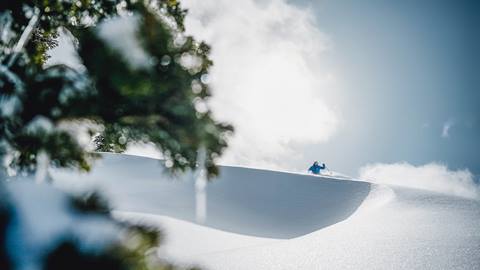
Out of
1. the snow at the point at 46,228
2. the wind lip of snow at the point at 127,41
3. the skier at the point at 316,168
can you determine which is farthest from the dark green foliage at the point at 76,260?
the skier at the point at 316,168

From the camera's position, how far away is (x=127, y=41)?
43.2 inches

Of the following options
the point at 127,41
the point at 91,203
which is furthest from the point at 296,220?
the point at 127,41

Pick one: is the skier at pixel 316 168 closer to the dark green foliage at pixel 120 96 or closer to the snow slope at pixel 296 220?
the snow slope at pixel 296 220

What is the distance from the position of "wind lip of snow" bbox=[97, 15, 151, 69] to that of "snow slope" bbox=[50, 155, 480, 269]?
581 millimetres

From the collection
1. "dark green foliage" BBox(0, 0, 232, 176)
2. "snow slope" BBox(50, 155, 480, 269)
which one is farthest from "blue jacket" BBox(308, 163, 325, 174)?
"dark green foliage" BBox(0, 0, 232, 176)

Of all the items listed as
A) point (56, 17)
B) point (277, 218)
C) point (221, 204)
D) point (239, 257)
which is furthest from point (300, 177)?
point (56, 17)

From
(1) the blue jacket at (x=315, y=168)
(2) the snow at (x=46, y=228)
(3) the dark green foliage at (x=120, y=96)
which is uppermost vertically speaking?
(1) the blue jacket at (x=315, y=168)

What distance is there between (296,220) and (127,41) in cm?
789

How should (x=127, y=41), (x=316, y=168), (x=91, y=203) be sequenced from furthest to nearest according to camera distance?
(x=316, y=168) < (x=91, y=203) < (x=127, y=41)

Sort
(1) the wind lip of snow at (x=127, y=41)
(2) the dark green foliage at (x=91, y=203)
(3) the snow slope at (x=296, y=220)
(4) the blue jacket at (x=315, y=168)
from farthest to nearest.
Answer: (4) the blue jacket at (x=315, y=168) < (3) the snow slope at (x=296, y=220) < (2) the dark green foliage at (x=91, y=203) < (1) the wind lip of snow at (x=127, y=41)

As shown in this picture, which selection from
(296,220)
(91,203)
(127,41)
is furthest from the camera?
(296,220)

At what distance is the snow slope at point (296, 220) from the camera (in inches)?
124

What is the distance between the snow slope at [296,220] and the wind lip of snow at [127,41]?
581 mm

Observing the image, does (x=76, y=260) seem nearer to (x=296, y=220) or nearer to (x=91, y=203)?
(x=91, y=203)
